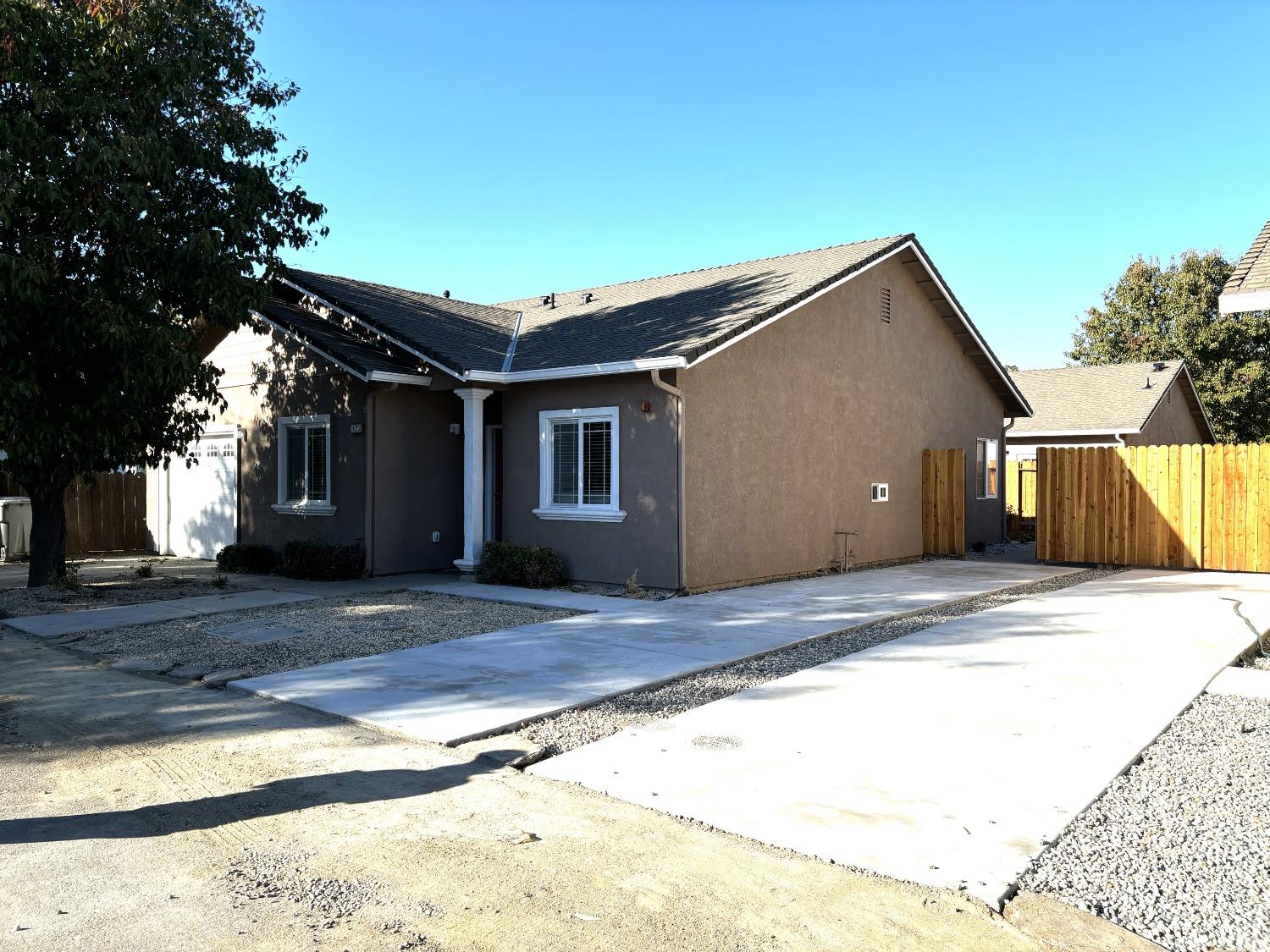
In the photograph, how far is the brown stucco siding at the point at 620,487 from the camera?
11.9 metres

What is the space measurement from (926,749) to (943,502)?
41.9 ft

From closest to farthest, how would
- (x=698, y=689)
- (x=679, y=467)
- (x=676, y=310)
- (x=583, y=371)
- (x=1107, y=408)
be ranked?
(x=698, y=689) → (x=679, y=467) → (x=583, y=371) → (x=676, y=310) → (x=1107, y=408)

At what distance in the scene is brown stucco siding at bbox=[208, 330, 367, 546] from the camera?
13883 mm

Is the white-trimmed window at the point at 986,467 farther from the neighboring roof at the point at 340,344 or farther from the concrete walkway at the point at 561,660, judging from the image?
the neighboring roof at the point at 340,344

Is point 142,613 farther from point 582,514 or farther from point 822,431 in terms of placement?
point 822,431

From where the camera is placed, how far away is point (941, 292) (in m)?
17.2

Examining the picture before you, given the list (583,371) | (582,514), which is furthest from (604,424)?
(582,514)

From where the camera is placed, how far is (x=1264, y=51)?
1248cm

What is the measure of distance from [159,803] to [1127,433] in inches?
959

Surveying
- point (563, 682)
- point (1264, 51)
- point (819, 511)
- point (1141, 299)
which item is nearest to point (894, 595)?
point (819, 511)

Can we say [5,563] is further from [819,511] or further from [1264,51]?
[1264,51]

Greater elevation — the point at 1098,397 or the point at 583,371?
the point at 1098,397

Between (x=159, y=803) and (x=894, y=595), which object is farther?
(x=894, y=595)

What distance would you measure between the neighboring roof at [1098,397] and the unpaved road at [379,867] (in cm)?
2285
